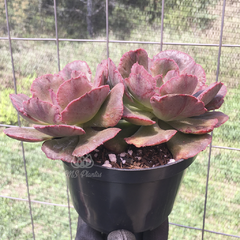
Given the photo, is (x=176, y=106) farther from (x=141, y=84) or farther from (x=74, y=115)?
(x=74, y=115)

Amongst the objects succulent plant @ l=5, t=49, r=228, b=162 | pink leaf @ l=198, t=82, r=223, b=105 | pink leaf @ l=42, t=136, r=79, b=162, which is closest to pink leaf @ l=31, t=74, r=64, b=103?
succulent plant @ l=5, t=49, r=228, b=162

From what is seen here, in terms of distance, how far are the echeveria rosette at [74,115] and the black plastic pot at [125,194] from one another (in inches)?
2.2

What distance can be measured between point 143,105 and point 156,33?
70.7 inches

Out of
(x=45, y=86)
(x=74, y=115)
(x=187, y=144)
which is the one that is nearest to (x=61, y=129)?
(x=74, y=115)

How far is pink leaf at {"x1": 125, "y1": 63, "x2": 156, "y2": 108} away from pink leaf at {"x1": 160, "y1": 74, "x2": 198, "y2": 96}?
27mm

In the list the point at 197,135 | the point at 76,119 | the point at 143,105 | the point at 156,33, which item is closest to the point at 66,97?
the point at 76,119

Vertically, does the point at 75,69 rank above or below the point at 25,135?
above

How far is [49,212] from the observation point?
1.38m

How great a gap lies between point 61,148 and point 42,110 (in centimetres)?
8

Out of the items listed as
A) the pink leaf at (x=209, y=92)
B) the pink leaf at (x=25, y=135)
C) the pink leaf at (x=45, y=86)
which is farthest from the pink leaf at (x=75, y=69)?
the pink leaf at (x=209, y=92)

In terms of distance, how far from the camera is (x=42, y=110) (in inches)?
19.5

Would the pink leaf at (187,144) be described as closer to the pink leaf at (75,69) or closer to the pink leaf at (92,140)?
the pink leaf at (92,140)

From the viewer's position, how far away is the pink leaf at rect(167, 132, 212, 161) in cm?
49

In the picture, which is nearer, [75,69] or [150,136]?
[150,136]
